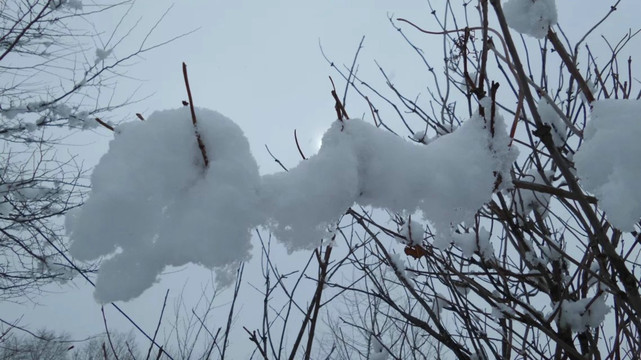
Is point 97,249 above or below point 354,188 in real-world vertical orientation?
below

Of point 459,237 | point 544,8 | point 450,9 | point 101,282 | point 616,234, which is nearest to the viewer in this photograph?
point 101,282

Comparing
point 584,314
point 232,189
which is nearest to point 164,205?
point 232,189

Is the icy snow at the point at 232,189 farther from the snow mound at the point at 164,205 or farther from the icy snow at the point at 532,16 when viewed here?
the icy snow at the point at 532,16

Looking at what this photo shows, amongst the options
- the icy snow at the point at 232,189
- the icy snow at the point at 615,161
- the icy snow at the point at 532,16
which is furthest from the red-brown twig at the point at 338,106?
the icy snow at the point at 532,16

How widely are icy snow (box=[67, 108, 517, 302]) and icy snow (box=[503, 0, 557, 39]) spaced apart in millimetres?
440

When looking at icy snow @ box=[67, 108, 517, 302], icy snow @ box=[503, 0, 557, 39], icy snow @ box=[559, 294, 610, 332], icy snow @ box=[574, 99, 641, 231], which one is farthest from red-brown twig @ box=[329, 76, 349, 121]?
icy snow @ box=[559, 294, 610, 332]

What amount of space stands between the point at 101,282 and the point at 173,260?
0.37ft

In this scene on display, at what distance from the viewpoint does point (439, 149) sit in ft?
2.28

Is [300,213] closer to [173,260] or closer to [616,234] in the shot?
[173,260]

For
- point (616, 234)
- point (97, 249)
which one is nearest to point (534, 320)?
point (616, 234)

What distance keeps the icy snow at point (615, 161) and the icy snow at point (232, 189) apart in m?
0.12

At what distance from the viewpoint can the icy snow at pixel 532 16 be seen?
94 cm

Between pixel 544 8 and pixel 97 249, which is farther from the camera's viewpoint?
pixel 544 8

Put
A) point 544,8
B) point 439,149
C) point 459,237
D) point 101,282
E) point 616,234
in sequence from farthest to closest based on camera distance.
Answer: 1. point 459,237
2. point 616,234
3. point 544,8
4. point 439,149
5. point 101,282
